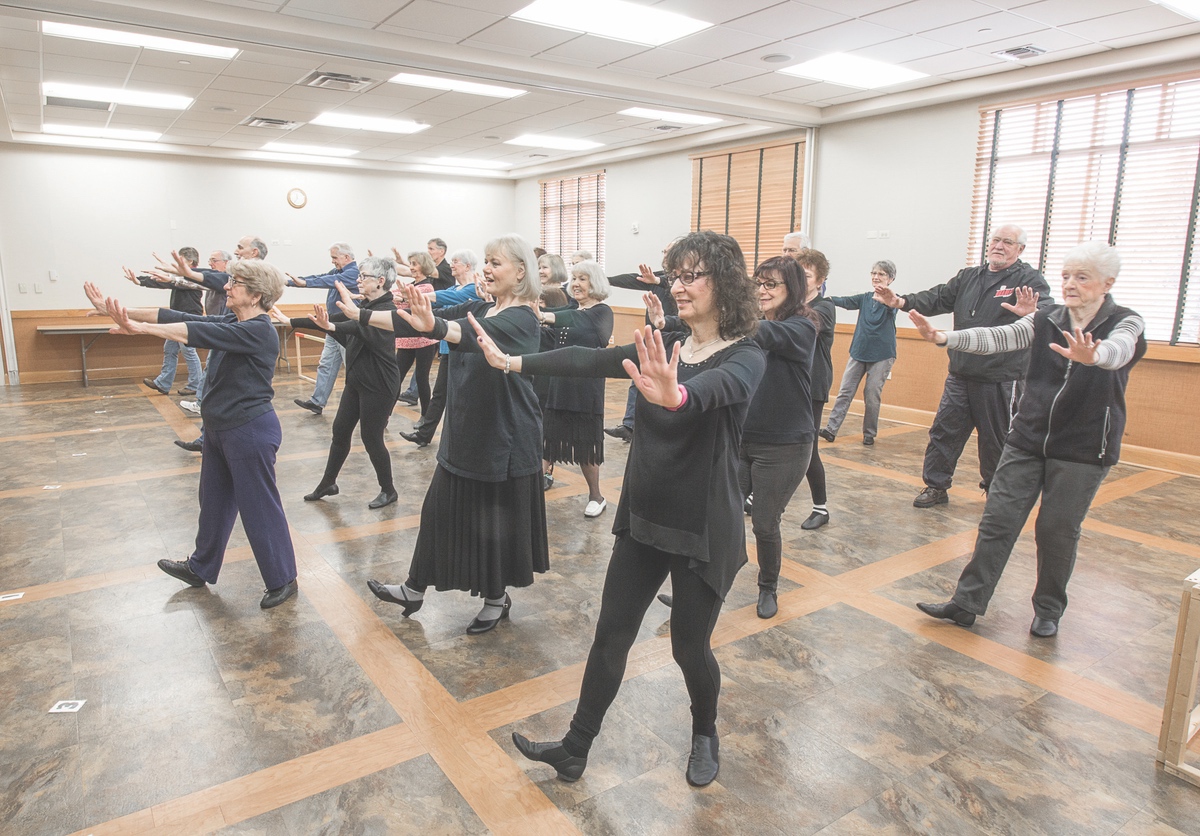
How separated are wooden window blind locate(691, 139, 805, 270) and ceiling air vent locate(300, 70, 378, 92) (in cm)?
443

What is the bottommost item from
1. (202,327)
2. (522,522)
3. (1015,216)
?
(522,522)

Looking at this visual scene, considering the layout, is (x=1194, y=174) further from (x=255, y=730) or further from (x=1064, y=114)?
(x=255, y=730)

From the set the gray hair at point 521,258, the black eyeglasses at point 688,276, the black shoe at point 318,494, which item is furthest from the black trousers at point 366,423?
the black eyeglasses at point 688,276

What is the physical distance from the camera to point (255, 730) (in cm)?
256

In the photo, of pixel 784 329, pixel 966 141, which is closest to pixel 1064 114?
pixel 966 141

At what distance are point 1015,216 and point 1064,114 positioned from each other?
926 millimetres

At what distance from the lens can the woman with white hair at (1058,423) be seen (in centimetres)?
297

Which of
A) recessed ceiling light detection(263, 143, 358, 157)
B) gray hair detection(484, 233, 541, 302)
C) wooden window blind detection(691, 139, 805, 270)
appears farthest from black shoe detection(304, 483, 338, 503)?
recessed ceiling light detection(263, 143, 358, 157)

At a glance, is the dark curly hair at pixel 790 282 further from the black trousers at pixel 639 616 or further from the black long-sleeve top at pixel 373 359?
the black long-sleeve top at pixel 373 359

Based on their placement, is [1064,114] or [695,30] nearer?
[695,30]

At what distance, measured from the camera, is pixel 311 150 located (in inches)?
446

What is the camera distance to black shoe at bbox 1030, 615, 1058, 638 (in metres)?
3.30

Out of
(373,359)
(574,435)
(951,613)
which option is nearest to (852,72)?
(574,435)

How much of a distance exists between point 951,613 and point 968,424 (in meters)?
2.17
